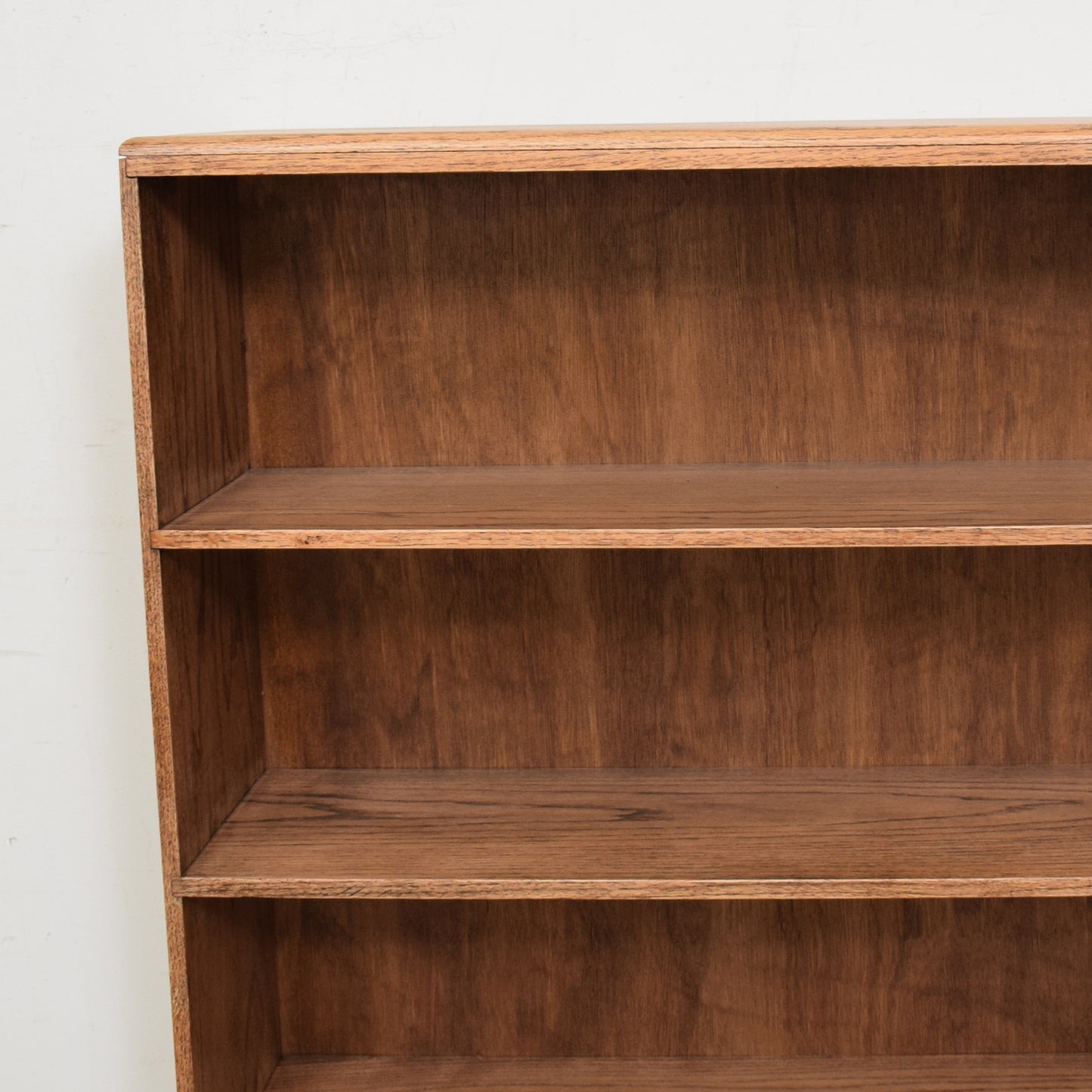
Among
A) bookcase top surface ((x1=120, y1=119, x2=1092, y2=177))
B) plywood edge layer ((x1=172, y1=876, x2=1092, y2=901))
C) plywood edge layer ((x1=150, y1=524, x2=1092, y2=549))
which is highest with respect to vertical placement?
bookcase top surface ((x1=120, y1=119, x2=1092, y2=177))

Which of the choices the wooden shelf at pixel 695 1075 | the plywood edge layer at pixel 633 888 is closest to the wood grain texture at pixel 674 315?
the plywood edge layer at pixel 633 888

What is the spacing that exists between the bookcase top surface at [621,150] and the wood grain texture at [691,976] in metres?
1.00

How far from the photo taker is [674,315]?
175cm

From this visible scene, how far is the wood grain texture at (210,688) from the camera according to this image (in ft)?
5.02

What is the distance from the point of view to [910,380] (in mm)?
1758

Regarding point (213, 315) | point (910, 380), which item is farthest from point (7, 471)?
point (910, 380)

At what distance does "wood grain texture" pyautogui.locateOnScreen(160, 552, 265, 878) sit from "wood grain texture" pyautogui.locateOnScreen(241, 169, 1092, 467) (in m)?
0.23

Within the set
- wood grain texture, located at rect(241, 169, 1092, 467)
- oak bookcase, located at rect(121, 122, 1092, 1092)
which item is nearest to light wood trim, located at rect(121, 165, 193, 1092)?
oak bookcase, located at rect(121, 122, 1092, 1092)

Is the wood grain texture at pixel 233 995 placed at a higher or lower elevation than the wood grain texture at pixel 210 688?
lower

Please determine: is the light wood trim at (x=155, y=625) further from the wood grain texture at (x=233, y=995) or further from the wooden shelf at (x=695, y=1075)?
the wooden shelf at (x=695, y=1075)

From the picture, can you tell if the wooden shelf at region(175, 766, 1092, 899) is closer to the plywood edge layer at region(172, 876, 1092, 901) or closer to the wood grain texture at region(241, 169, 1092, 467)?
the plywood edge layer at region(172, 876, 1092, 901)

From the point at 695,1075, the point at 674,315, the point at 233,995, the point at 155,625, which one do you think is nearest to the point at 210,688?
the point at 155,625

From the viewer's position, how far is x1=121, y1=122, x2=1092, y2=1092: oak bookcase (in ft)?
5.22

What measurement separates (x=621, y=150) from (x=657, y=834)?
77 cm
